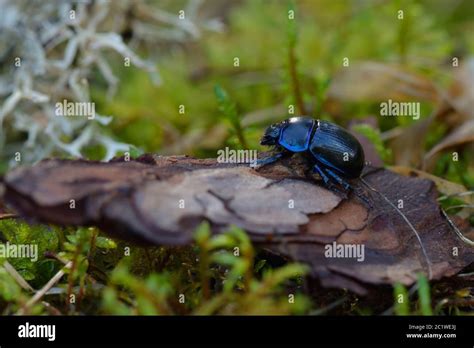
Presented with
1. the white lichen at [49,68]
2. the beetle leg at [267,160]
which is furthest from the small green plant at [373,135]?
the white lichen at [49,68]

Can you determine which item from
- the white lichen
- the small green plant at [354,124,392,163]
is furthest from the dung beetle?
the white lichen

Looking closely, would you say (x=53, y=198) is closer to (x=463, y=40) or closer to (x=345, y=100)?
(x=345, y=100)

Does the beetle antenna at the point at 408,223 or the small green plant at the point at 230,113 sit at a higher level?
the small green plant at the point at 230,113

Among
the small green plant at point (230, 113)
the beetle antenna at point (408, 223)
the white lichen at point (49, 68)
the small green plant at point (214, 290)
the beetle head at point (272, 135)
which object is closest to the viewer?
the small green plant at point (214, 290)

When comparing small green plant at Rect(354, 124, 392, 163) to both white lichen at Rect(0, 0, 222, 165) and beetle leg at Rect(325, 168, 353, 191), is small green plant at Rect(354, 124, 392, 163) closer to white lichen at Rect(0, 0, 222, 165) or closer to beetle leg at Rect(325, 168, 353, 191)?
beetle leg at Rect(325, 168, 353, 191)

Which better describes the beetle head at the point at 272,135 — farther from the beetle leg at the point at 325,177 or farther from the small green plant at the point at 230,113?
the small green plant at the point at 230,113

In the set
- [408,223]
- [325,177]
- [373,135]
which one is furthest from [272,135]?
[373,135]

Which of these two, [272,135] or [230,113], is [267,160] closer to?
[272,135]
